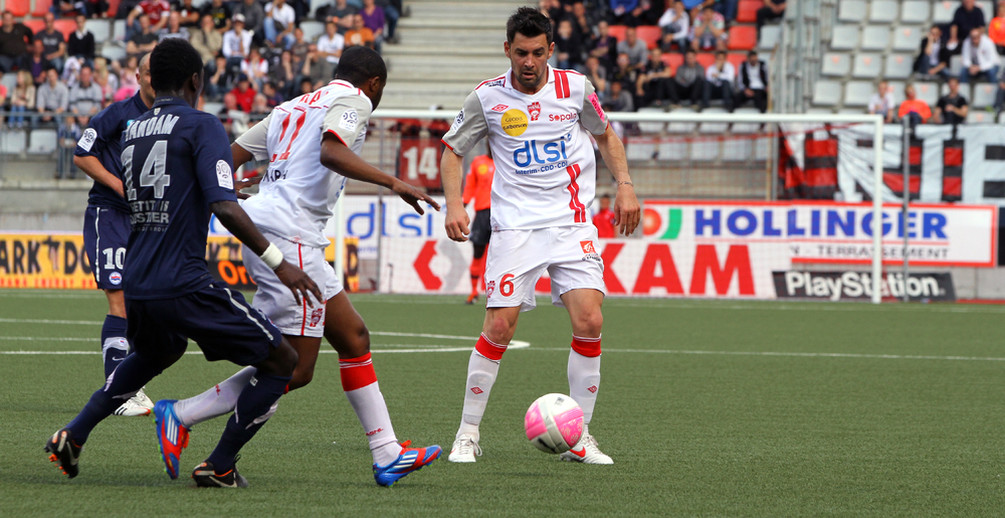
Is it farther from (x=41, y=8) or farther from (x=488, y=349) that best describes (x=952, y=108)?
(x=41, y=8)

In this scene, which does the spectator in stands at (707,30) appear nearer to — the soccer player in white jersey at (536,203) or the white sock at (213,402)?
the soccer player in white jersey at (536,203)

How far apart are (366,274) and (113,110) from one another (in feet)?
38.8

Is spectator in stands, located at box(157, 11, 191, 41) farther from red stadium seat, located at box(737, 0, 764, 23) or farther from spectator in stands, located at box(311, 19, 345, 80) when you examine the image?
red stadium seat, located at box(737, 0, 764, 23)

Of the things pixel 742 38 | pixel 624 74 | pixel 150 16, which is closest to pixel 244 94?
pixel 150 16

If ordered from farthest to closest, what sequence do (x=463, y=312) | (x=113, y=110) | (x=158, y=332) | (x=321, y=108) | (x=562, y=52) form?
1. (x=562, y=52)
2. (x=463, y=312)
3. (x=113, y=110)
4. (x=321, y=108)
5. (x=158, y=332)

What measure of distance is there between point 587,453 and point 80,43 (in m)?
20.0

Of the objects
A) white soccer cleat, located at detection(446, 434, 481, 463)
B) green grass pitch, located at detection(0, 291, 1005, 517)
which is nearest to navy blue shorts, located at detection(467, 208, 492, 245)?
green grass pitch, located at detection(0, 291, 1005, 517)

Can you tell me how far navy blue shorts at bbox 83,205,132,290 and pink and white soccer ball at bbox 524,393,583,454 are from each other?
2.80 m

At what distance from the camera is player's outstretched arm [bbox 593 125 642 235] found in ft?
19.7

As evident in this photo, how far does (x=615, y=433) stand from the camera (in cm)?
652

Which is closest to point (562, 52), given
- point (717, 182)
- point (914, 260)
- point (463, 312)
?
point (717, 182)

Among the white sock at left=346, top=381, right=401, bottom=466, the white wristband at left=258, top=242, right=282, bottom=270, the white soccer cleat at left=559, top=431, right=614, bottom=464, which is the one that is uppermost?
the white wristband at left=258, top=242, right=282, bottom=270

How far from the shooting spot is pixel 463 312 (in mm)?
15180

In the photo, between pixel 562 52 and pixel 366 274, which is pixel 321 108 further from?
pixel 562 52
